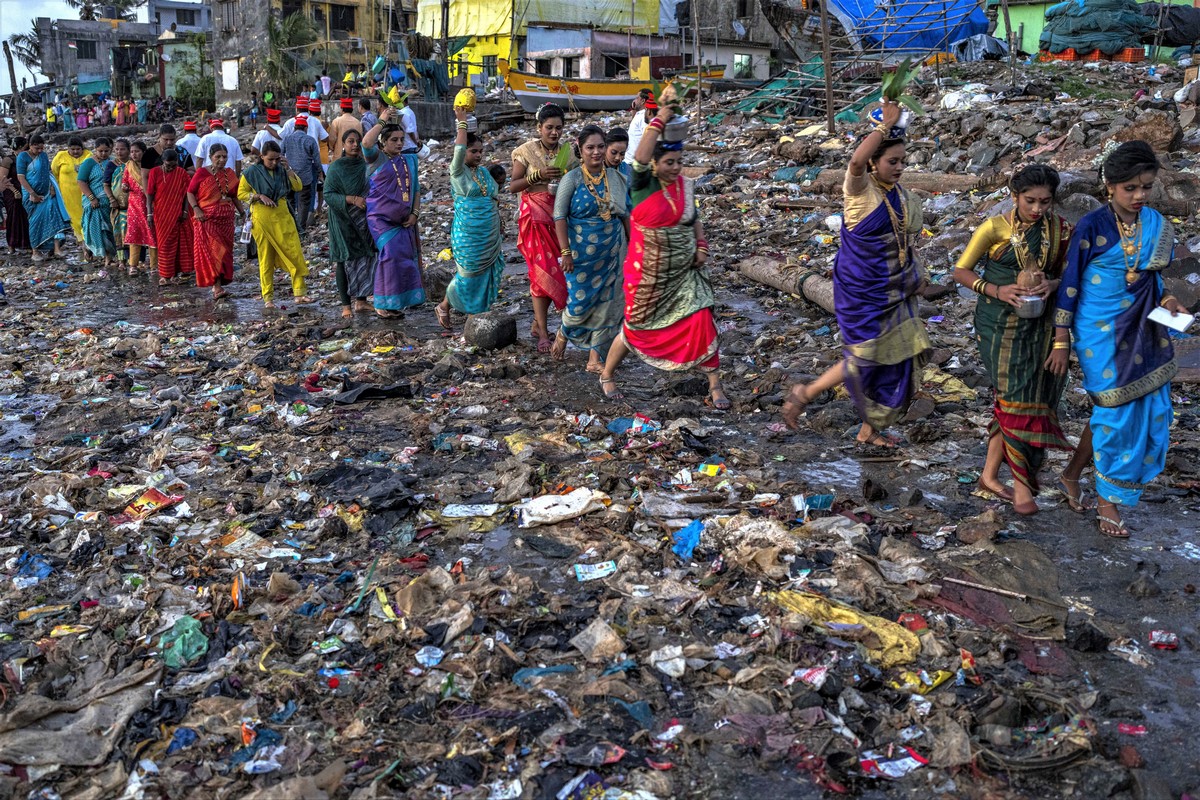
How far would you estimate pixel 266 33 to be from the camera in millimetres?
36688

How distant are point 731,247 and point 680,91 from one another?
16.8ft

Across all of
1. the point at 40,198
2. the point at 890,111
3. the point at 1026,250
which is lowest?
the point at 1026,250

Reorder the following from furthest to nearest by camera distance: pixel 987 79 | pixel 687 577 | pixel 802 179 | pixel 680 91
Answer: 1. pixel 987 79
2. pixel 802 179
3. pixel 680 91
4. pixel 687 577

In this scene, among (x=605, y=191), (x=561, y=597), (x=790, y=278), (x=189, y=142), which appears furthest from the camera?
(x=189, y=142)

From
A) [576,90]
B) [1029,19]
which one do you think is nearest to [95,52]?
[576,90]

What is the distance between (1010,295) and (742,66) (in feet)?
105

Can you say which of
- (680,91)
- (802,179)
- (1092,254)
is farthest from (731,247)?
(1092,254)

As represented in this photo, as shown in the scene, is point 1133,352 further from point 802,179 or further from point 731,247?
point 802,179

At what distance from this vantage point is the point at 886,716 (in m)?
2.86

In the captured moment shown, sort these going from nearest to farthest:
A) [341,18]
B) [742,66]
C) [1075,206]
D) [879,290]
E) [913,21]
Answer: [879,290]
[1075,206]
[913,21]
[742,66]
[341,18]

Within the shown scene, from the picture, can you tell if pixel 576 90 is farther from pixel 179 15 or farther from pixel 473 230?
pixel 179 15

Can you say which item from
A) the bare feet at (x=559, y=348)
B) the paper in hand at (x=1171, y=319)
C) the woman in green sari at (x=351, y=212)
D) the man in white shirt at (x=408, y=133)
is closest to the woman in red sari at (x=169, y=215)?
the man in white shirt at (x=408, y=133)

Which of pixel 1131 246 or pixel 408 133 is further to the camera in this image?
pixel 408 133

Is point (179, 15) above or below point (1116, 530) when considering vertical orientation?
above
